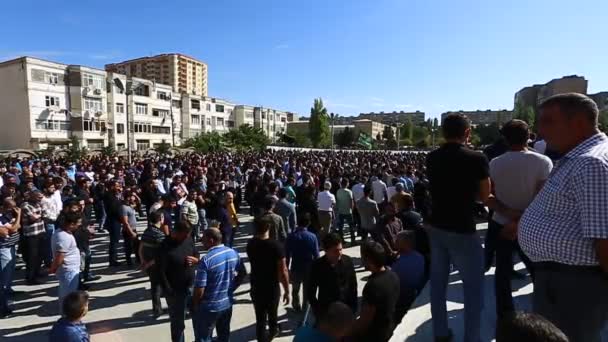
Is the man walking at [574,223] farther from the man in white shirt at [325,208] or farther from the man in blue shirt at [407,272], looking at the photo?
the man in white shirt at [325,208]

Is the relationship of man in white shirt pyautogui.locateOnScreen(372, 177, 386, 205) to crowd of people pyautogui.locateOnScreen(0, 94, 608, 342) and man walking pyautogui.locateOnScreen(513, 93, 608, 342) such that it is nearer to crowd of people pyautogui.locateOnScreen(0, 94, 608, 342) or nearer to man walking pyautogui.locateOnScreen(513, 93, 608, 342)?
→ crowd of people pyautogui.locateOnScreen(0, 94, 608, 342)

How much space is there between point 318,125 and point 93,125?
121 ft

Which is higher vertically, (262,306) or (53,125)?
(53,125)

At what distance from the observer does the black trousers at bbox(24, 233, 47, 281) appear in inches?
269

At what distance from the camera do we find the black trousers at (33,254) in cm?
683

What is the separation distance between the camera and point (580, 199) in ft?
5.84

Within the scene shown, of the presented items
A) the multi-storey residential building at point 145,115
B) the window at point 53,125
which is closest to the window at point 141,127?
the multi-storey residential building at point 145,115

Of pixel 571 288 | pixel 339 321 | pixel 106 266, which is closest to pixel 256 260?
pixel 339 321

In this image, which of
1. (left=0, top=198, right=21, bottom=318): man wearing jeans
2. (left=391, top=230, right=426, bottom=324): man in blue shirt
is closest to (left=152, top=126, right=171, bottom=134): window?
(left=0, top=198, right=21, bottom=318): man wearing jeans

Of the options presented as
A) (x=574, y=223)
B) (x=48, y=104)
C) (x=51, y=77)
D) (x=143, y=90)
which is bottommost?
(x=574, y=223)

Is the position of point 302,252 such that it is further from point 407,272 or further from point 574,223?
point 574,223

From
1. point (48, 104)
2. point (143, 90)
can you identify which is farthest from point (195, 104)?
point (48, 104)

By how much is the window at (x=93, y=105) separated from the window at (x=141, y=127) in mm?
5783

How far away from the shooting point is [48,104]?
4541cm
